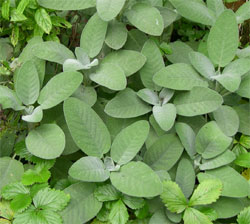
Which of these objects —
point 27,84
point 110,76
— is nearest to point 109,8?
point 110,76

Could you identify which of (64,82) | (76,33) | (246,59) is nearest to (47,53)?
(64,82)

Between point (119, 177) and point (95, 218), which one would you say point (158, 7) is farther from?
point (95, 218)

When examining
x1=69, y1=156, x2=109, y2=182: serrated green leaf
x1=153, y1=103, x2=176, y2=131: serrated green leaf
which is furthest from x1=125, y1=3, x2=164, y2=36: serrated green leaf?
x1=69, y1=156, x2=109, y2=182: serrated green leaf

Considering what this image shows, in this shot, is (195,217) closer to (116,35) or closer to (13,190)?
(13,190)

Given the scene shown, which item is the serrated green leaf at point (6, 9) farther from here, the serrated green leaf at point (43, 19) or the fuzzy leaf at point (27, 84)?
the fuzzy leaf at point (27, 84)

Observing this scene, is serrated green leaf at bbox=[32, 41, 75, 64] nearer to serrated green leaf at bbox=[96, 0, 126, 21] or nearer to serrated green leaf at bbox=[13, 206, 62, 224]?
serrated green leaf at bbox=[96, 0, 126, 21]

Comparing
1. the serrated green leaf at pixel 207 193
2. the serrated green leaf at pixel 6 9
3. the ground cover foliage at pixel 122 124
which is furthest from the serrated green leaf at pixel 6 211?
the serrated green leaf at pixel 6 9
